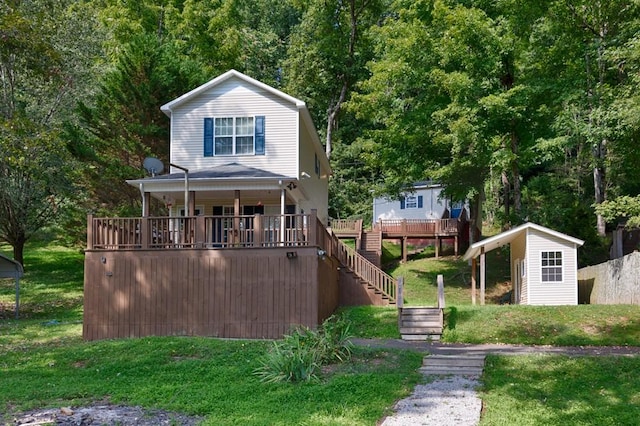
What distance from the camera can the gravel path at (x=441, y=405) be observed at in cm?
795

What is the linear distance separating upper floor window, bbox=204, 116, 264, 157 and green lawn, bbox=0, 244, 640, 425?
6386mm

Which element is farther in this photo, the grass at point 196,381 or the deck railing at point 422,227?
the deck railing at point 422,227

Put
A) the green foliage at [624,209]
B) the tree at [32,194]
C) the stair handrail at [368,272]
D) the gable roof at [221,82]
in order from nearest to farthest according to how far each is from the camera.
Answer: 1. the green foliage at [624,209]
2. the gable roof at [221,82]
3. the stair handrail at [368,272]
4. the tree at [32,194]

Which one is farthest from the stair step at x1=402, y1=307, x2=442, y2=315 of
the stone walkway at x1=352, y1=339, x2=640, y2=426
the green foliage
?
the green foliage

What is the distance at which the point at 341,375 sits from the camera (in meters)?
10.2

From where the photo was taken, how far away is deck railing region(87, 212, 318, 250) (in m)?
15.9

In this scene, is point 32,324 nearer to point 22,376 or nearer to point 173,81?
point 22,376

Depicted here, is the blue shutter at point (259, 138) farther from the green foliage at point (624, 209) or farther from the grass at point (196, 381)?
the green foliage at point (624, 209)

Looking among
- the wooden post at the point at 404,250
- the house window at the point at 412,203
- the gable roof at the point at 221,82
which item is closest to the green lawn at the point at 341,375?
the gable roof at the point at 221,82

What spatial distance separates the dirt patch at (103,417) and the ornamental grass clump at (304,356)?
81.2 inches

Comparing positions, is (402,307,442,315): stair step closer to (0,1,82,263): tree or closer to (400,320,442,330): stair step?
(400,320,442,330): stair step

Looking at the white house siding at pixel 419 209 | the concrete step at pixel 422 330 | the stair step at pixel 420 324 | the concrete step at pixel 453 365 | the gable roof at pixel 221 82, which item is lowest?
the concrete step at pixel 453 365

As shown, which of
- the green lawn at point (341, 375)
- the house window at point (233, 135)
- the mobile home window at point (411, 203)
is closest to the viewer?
the green lawn at point (341, 375)

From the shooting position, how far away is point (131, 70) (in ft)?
82.2
